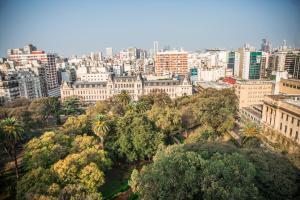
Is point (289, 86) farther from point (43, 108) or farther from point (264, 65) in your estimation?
point (264, 65)

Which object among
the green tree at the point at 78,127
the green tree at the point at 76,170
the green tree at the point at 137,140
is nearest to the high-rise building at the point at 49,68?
the green tree at the point at 78,127

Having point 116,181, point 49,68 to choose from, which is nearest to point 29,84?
point 49,68

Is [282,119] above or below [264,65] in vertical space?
below

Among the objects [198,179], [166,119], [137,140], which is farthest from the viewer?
[166,119]

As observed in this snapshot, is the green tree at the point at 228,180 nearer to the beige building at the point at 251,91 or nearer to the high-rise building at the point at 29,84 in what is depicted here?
the beige building at the point at 251,91

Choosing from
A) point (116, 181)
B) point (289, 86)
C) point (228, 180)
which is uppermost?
point (289, 86)

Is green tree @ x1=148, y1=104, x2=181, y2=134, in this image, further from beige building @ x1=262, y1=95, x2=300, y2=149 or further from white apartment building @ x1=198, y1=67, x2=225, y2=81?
white apartment building @ x1=198, y1=67, x2=225, y2=81
